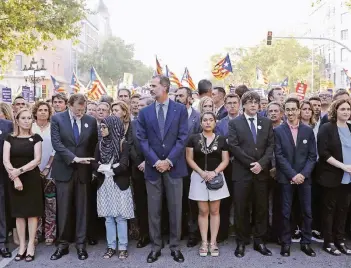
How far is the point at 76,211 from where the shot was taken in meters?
6.41

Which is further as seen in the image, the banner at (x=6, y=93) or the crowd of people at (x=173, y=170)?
the banner at (x=6, y=93)

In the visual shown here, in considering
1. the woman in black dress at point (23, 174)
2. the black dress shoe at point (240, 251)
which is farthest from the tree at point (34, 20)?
the black dress shoe at point (240, 251)

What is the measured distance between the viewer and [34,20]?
18.1 meters

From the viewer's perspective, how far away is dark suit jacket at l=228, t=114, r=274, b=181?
621cm

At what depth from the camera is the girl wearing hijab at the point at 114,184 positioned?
6.22 metres

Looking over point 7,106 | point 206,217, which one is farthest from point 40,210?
point 206,217

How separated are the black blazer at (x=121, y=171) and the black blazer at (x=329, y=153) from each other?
265 cm

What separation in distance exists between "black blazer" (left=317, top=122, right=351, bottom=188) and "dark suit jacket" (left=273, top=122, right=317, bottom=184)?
0.39 ft

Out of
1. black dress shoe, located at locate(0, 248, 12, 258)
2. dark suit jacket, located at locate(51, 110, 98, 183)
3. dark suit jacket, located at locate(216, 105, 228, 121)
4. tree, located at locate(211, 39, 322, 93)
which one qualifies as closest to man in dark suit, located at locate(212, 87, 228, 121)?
dark suit jacket, located at locate(216, 105, 228, 121)

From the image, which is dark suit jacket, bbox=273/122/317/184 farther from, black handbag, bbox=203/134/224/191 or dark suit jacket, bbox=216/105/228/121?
dark suit jacket, bbox=216/105/228/121

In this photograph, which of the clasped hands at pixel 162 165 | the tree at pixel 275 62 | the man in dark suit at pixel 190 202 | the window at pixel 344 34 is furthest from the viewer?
the window at pixel 344 34

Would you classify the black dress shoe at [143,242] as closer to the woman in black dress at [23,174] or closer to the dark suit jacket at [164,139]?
the dark suit jacket at [164,139]

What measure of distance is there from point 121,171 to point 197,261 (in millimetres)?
1552

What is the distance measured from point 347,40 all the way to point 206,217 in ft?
212
